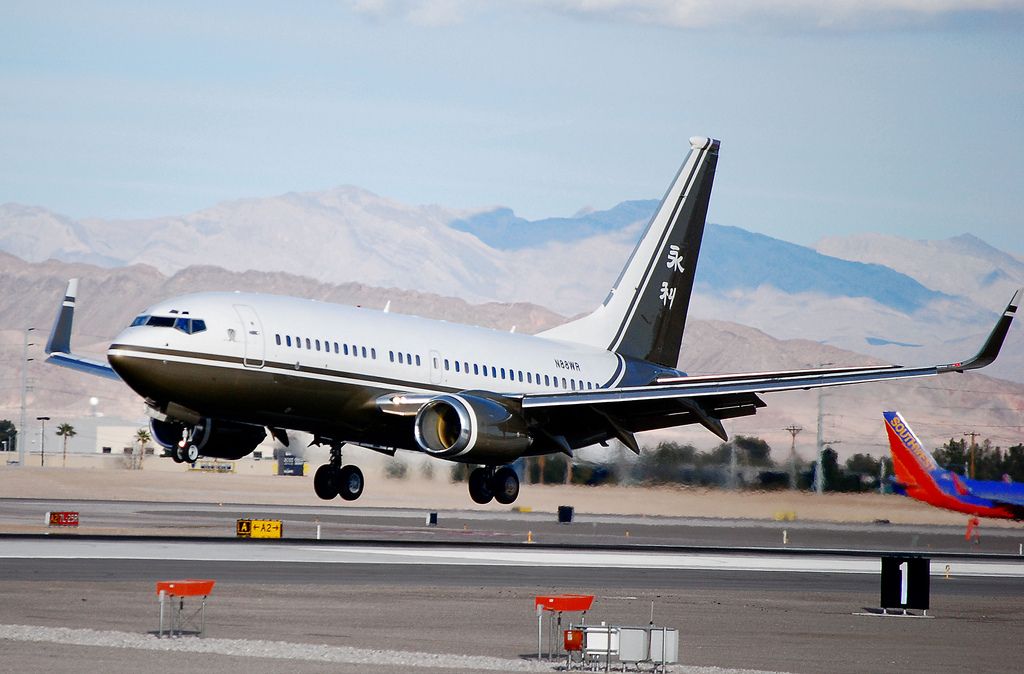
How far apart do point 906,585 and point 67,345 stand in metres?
26.4

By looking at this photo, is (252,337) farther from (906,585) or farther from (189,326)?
(906,585)

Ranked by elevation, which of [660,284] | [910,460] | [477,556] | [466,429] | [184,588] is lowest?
[477,556]

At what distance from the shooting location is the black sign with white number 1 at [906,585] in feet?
116

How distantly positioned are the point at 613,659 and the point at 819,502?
45.7m

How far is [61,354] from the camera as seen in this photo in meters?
49.3

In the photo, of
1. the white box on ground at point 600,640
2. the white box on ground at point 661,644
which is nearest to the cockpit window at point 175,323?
the white box on ground at point 600,640

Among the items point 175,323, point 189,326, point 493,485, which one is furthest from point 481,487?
point 175,323

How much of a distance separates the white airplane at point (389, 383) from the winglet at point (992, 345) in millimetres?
68

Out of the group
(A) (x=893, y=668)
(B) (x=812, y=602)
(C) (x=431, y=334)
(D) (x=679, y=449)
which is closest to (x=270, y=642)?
(A) (x=893, y=668)

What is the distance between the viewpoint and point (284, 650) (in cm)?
2531

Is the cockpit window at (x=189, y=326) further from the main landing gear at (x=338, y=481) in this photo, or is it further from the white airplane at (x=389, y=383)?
the main landing gear at (x=338, y=481)

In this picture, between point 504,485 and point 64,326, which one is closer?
point 64,326

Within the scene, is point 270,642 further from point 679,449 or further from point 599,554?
point 679,449

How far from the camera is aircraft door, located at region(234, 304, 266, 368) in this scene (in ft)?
137
